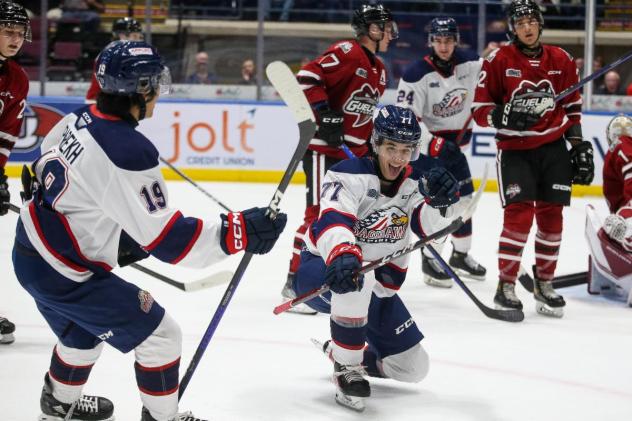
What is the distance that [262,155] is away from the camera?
778cm

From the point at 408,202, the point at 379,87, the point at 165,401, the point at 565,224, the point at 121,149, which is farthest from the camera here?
the point at 565,224

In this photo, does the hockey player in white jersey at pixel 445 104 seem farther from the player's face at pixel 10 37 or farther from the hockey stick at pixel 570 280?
the player's face at pixel 10 37

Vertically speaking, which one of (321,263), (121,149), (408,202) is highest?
(121,149)

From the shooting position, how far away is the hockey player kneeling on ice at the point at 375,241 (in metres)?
2.85

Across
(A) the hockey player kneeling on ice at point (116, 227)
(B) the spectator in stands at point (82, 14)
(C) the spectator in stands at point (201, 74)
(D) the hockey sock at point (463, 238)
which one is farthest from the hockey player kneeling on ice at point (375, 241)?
(B) the spectator in stands at point (82, 14)

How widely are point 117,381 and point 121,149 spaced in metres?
1.13

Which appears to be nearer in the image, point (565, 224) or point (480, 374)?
point (480, 374)

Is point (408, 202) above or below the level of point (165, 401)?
above

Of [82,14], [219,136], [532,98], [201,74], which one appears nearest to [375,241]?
[532,98]

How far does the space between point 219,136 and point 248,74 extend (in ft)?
2.05

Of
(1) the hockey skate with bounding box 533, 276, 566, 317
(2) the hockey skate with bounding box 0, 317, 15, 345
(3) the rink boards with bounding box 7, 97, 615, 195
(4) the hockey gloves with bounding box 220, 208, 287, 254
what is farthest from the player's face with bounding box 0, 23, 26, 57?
(3) the rink boards with bounding box 7, 97, 615, 195

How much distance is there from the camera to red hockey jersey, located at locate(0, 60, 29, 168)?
375 cm

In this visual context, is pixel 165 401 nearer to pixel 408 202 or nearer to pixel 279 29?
pixel 408 202

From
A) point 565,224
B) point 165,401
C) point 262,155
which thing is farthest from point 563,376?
point 262,155
